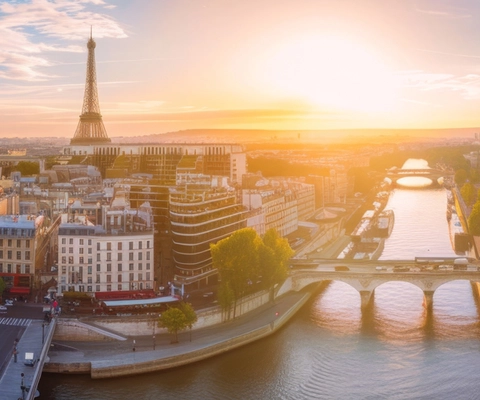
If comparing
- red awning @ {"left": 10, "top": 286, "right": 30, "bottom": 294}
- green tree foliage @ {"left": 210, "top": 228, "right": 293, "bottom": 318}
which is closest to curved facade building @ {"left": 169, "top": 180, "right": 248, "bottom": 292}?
green tree foliage @ {"left": 210, "top": 228, "right": 293, "bottom": 318}

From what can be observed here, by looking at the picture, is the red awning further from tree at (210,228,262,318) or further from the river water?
tree at (210,228,262,318)

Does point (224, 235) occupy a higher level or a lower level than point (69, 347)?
higher

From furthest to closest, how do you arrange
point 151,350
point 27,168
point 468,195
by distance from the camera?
point 468,195 < point 27,168 < point 151,350

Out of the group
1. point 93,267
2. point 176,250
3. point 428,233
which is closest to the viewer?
point 93,267

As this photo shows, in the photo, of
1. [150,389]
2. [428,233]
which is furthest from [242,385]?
[428,233]

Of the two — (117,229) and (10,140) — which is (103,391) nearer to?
(117,229)

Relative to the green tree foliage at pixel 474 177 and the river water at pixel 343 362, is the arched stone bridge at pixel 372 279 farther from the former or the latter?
the green tree foliage at pixel 474 177

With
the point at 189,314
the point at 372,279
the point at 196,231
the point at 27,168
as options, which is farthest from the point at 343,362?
the point at 27,168

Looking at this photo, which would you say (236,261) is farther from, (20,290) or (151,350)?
(20,290)
